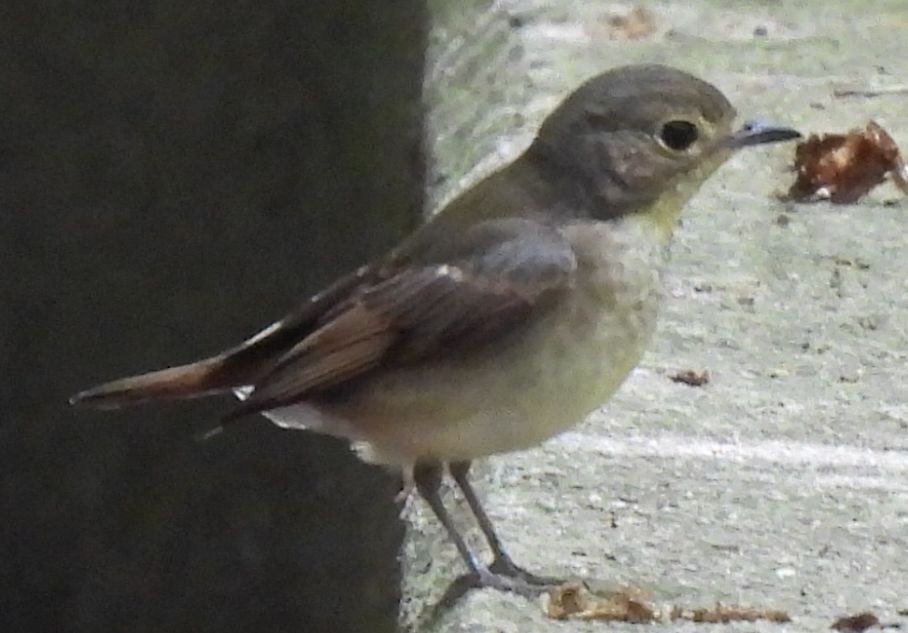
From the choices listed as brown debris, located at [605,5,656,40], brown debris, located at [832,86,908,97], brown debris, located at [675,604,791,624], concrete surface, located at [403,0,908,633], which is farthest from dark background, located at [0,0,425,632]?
brown debris, located at [675,604,791,624]

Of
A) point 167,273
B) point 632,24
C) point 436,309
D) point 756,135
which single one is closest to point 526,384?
point 436,309

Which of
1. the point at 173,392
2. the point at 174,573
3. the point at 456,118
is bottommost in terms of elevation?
the point at 174,573

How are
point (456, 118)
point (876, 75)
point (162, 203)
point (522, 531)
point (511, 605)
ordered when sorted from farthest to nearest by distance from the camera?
point (162, 203) < point (876, 75) < point (456, 118) < point (522, 531) < point (511, 605)

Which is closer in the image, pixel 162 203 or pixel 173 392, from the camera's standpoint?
pixel 173 392

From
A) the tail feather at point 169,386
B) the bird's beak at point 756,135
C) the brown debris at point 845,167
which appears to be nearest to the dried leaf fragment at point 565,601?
the tail feather at point 169,386

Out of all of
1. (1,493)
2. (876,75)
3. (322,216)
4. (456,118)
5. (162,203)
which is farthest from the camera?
(1,493)

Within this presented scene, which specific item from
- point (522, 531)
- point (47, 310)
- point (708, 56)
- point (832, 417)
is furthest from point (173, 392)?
point (47, 310)

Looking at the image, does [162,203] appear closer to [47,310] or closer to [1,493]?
[47,310]

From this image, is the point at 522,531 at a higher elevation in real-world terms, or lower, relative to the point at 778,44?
lower
